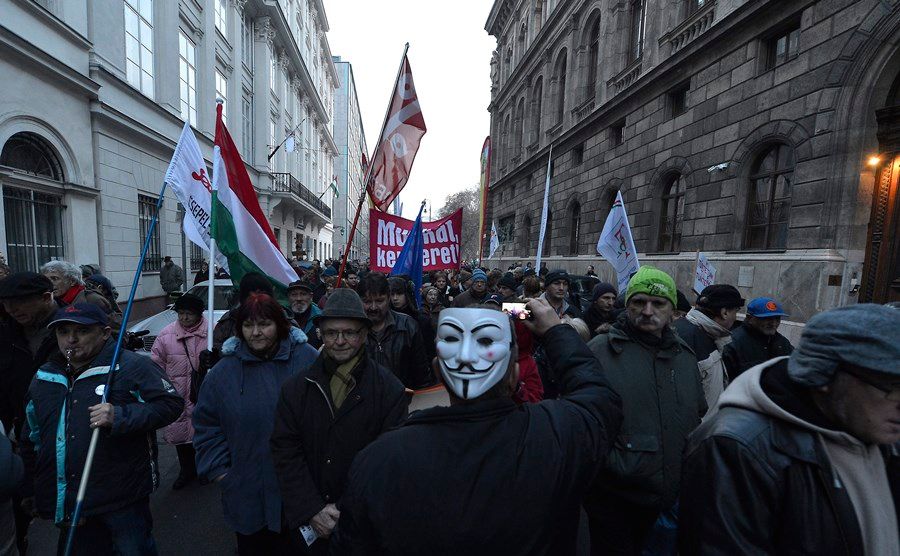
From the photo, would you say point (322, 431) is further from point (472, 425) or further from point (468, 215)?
point (468, 215)

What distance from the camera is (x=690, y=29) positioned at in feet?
39.9

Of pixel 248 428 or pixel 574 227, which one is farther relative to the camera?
pixel 574 227

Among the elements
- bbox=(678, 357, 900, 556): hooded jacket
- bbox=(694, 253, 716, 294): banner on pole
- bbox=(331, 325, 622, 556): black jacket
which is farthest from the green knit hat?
bbox=(694, 253, 716, 294): banner on pole

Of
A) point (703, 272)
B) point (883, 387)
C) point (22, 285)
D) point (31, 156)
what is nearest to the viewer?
point (883, 387)

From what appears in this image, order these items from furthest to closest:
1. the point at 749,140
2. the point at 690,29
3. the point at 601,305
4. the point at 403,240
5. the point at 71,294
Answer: the point at 690,29 → the point at 749,140 → the point at 403,240 → the point at 601,305 → the point at 71,294

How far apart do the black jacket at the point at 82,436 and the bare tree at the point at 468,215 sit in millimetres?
55445

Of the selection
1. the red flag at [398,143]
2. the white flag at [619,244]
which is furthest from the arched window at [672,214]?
the red flag at [398,143]

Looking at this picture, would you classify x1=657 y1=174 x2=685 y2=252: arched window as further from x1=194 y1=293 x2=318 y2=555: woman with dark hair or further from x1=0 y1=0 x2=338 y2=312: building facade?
x1=194 y1=293 x2=318 y2=555: woman with dark hair

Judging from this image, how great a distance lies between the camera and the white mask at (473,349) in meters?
1.17

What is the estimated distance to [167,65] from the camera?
1238 centimetres

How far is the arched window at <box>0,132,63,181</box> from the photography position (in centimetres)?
760

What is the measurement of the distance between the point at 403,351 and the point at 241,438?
4.12 feet

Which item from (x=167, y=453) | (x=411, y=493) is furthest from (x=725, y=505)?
(x=167, y=453)

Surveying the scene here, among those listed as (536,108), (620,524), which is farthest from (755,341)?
(536,108)
